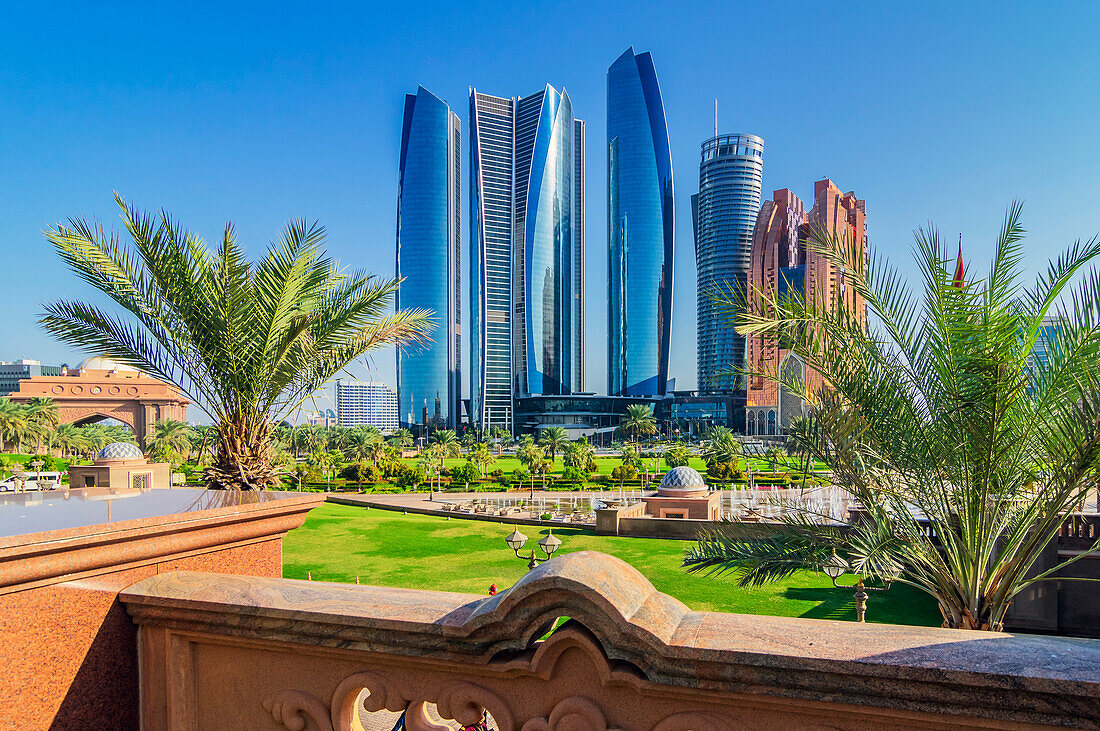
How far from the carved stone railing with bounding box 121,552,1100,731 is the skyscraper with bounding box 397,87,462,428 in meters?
115

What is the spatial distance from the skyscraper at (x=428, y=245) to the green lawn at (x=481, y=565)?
88.5 meters

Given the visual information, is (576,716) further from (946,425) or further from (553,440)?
(553,440)

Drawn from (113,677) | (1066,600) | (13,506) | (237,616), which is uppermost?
(13,506)

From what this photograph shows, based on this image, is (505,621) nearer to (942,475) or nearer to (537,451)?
(942,475)

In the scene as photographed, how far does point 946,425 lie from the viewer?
527 centimetres

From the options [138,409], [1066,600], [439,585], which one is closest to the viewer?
[1066,600]

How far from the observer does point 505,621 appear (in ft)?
6.41

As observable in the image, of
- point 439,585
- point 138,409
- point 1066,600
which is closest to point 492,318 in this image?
Result: point 138,409

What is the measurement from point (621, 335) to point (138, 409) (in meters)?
83.6

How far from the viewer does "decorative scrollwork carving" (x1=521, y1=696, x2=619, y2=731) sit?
188cm

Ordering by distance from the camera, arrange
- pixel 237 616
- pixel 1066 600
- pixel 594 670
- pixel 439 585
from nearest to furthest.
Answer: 1. pixel 594 670
2. pixel 237 616
3. pixel 1066 600
4. pixel 439 585

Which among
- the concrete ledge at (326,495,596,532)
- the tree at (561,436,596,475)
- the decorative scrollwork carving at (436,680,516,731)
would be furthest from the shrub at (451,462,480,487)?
the decorative scrollwork carving at (436,680,516,731)

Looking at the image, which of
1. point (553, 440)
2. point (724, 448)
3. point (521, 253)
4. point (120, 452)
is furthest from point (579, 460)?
point (521, 253)

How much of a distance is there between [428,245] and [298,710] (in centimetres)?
12031
